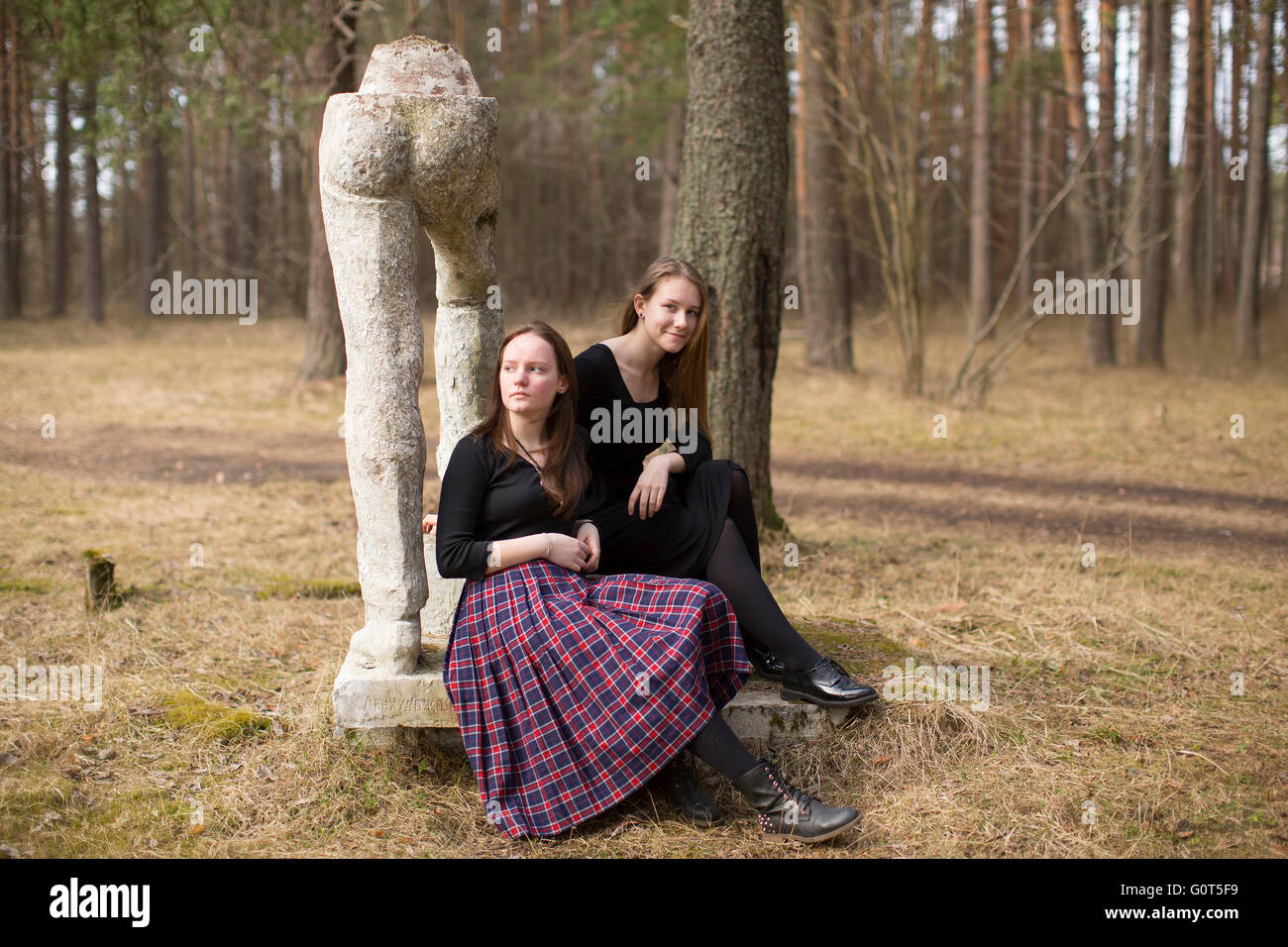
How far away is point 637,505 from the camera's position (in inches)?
138

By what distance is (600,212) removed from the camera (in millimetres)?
22609

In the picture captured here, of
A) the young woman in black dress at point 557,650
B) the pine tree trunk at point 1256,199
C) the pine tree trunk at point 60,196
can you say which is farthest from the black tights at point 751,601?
the pine tree trunk at point 60,196

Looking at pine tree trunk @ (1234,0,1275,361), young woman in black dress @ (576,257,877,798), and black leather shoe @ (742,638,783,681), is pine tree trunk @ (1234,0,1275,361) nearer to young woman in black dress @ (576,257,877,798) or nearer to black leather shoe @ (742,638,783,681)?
young woman in black dress @ (576,257,877,798)

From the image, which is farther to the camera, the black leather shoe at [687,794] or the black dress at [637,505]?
the black dress at [637,505]

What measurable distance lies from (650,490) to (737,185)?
2423 millimetres

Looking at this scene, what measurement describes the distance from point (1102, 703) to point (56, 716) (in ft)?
12.2

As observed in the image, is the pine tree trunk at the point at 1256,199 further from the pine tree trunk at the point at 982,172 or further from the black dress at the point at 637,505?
the black dress at the point at 637,505

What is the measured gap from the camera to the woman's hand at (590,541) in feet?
10.7

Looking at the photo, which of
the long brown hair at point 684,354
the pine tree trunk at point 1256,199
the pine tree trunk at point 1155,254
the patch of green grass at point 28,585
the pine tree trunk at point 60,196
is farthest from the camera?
the pine tree trunk at point 60,196
